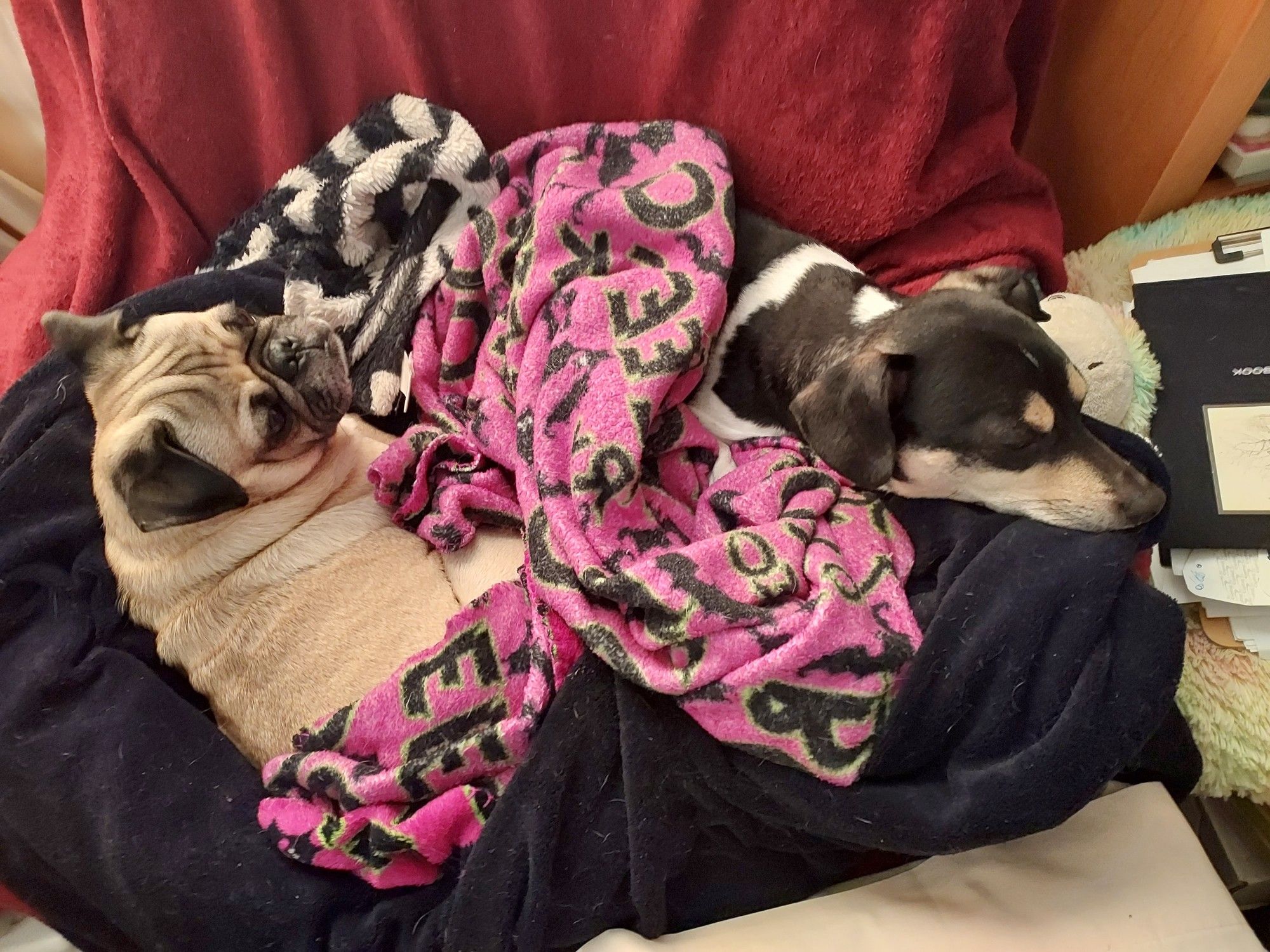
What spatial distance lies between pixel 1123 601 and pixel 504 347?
3.61ft

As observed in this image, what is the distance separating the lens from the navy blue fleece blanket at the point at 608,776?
3.61 feet

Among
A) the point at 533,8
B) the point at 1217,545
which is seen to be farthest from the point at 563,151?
Result: the point at 1217,545

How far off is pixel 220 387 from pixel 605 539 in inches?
28.9

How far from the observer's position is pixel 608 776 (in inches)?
49.4

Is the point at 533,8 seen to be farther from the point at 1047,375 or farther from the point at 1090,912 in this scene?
the point at 1090,912

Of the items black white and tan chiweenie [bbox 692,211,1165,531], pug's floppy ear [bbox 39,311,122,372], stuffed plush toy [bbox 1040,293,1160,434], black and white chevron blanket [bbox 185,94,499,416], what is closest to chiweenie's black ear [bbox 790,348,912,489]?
black white and tan chiweenie [bbox 692,211,1165,531]

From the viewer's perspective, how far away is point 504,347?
5.24 ft

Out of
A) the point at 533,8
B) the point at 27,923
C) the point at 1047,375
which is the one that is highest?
the point at 533,8

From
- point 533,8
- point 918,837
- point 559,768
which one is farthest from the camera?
point 533,8

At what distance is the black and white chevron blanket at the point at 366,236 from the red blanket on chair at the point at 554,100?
7 centimetres

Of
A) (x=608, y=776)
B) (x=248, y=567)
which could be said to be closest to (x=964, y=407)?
(x=608, y=776)

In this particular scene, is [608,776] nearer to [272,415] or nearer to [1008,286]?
[272,415]

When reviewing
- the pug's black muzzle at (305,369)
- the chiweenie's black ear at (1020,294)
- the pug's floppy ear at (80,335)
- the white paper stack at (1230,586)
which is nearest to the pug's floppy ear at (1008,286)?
the chiweenie's black ear at (1020,294)

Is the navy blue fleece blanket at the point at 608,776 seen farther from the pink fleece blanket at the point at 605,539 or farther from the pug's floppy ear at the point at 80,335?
the pug's floppy ear at the point at 80,335
